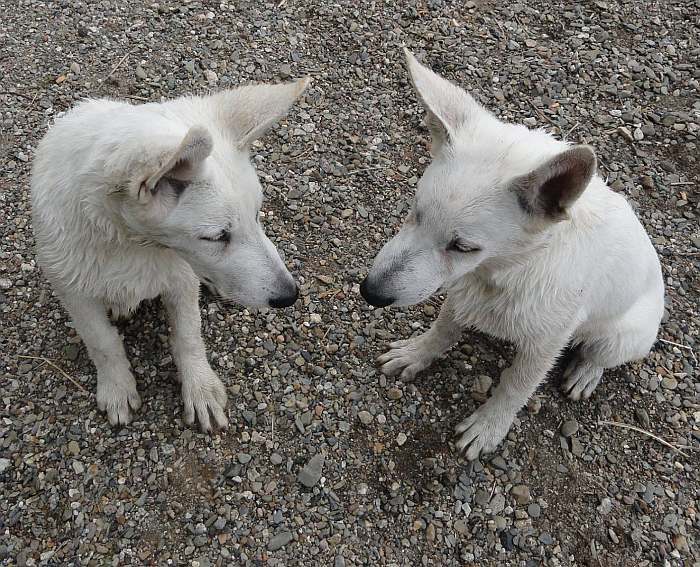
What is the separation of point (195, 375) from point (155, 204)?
61.5 inches

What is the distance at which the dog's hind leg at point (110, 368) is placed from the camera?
3.63 meters

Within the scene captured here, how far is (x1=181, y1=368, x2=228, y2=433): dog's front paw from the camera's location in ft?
12.9

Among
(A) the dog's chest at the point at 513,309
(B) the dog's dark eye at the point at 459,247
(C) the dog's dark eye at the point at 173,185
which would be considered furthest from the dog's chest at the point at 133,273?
(A) the dog's chest at the point at 513,309

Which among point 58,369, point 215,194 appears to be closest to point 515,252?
point 215,194

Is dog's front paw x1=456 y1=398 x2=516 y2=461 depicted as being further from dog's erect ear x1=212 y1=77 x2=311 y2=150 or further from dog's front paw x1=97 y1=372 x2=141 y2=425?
dog's erect ear x1=212 y1=77 x2=311 y2=150

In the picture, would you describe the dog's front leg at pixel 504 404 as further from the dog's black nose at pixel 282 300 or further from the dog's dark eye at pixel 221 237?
the dog's dark eye at pixel 221 237

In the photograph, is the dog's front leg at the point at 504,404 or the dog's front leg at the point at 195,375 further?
the dog's front leg at the point at 195,375

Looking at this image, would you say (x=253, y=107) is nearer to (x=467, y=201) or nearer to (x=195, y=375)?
(x=467, y=201)

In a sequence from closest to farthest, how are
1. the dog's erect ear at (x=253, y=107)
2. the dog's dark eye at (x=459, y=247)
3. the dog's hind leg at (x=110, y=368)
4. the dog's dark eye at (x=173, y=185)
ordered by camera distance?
the dog's dark eye at (x=173, y=185) < the dog's dark eye at (x=459, y=247) < the dog's erect ear at (x=253, y=107) < the dog's hind leg at (x=110, y=368)

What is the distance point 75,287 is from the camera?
3307 mm

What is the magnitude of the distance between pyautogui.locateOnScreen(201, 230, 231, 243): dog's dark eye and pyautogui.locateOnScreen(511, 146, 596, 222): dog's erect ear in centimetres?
128

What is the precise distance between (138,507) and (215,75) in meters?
3.60

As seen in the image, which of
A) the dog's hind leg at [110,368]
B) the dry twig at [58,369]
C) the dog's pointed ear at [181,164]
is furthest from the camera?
the dry twig at [58,369]

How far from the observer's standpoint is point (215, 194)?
9.20 ft
